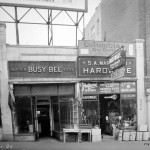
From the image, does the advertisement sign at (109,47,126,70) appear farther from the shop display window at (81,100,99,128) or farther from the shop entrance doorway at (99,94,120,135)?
the shop display window at (81,100,99,128)

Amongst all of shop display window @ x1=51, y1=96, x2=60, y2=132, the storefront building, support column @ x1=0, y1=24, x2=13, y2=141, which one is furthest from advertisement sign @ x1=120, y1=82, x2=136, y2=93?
support column @ x1=0, y1=24, x2=13, y2=141

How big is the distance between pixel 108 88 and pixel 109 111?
238 cm

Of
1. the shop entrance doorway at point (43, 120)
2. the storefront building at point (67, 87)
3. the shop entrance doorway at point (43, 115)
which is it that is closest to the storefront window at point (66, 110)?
the storefront building at point (67, 87)

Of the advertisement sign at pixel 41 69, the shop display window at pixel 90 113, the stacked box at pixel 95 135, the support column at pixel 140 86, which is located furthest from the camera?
the support column at pixel 140 86

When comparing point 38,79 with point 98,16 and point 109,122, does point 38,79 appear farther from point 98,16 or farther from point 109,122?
point 98,16

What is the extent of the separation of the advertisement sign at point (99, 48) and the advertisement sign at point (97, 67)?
1.12 feet

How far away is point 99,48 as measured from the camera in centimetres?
1625

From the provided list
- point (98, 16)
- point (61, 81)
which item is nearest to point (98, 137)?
point (61, 81)

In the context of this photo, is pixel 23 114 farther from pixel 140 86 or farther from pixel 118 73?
pixel 140 86

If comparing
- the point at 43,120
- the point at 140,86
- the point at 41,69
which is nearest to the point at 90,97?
the point at 140,86

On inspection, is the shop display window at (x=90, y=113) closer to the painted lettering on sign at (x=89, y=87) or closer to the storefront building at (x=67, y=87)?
the storefront building at (x=67, y=87)

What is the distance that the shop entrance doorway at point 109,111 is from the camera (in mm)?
16672

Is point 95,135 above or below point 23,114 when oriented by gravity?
below

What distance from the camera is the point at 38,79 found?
1512 cm
